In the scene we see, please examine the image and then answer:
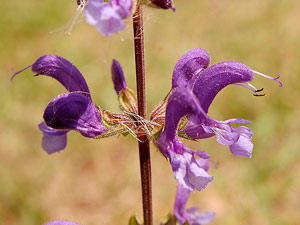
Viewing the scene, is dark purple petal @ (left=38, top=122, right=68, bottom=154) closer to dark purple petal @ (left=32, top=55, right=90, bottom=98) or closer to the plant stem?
dark purple petal @ (left=32, top=55, right=90, bottom=98)

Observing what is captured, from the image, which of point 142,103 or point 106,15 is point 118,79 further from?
point 106,15

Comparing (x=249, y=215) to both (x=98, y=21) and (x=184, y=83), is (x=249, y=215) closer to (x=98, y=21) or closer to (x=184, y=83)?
(x=184, y=83)

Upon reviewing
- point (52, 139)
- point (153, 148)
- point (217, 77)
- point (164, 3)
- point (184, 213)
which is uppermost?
point (164, 3)

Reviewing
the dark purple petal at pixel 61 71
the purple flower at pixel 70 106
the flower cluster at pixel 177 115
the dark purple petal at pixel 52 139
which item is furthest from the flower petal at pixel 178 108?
the dark purple petal at pixel 52 139

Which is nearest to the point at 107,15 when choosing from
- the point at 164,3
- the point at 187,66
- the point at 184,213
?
the point at 164,3

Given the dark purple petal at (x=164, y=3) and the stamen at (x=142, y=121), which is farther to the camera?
the stamen at (x=142, y=121)

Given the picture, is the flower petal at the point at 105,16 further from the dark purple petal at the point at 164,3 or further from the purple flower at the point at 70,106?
the purple flower at the point at 70,106
